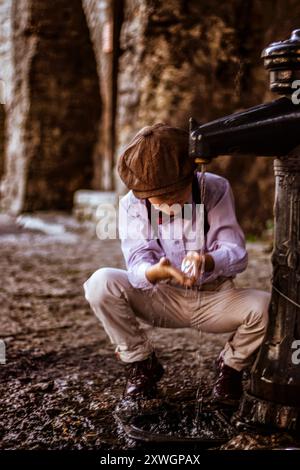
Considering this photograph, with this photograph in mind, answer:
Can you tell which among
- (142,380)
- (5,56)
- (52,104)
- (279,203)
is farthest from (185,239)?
(5,56)

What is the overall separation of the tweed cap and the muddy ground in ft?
2.65

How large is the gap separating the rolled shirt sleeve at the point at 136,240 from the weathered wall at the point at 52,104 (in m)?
7.00

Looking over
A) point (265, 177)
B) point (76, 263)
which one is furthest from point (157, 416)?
point (265, 177)

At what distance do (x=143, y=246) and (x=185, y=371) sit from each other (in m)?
0.76

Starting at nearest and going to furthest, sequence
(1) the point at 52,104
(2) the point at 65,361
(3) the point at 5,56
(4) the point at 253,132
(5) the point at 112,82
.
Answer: (4) the point at 253,132
(2) the point at 65,361
(5) the point at 112,82
(1) the point at 52,104
(3) the point at 5,56

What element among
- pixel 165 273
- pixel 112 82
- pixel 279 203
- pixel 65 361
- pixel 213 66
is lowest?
pixel 65 361

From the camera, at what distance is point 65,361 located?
3.15 m

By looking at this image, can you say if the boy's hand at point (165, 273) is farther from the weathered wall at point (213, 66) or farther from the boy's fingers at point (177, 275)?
the weathered wall at point (213, 66)

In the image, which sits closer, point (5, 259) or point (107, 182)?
point (5, 259)

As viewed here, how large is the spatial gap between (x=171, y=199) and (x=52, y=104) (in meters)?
7.26

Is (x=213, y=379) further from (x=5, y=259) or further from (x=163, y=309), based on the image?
(x=5, y=259)

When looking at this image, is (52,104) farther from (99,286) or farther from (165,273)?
(165,273)

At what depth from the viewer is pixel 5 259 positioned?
19.7 ft

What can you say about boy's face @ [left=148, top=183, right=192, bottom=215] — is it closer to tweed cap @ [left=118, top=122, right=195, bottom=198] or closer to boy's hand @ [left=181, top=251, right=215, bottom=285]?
tweed cap @ [left=118, top=122, right=195, bottom=198]
